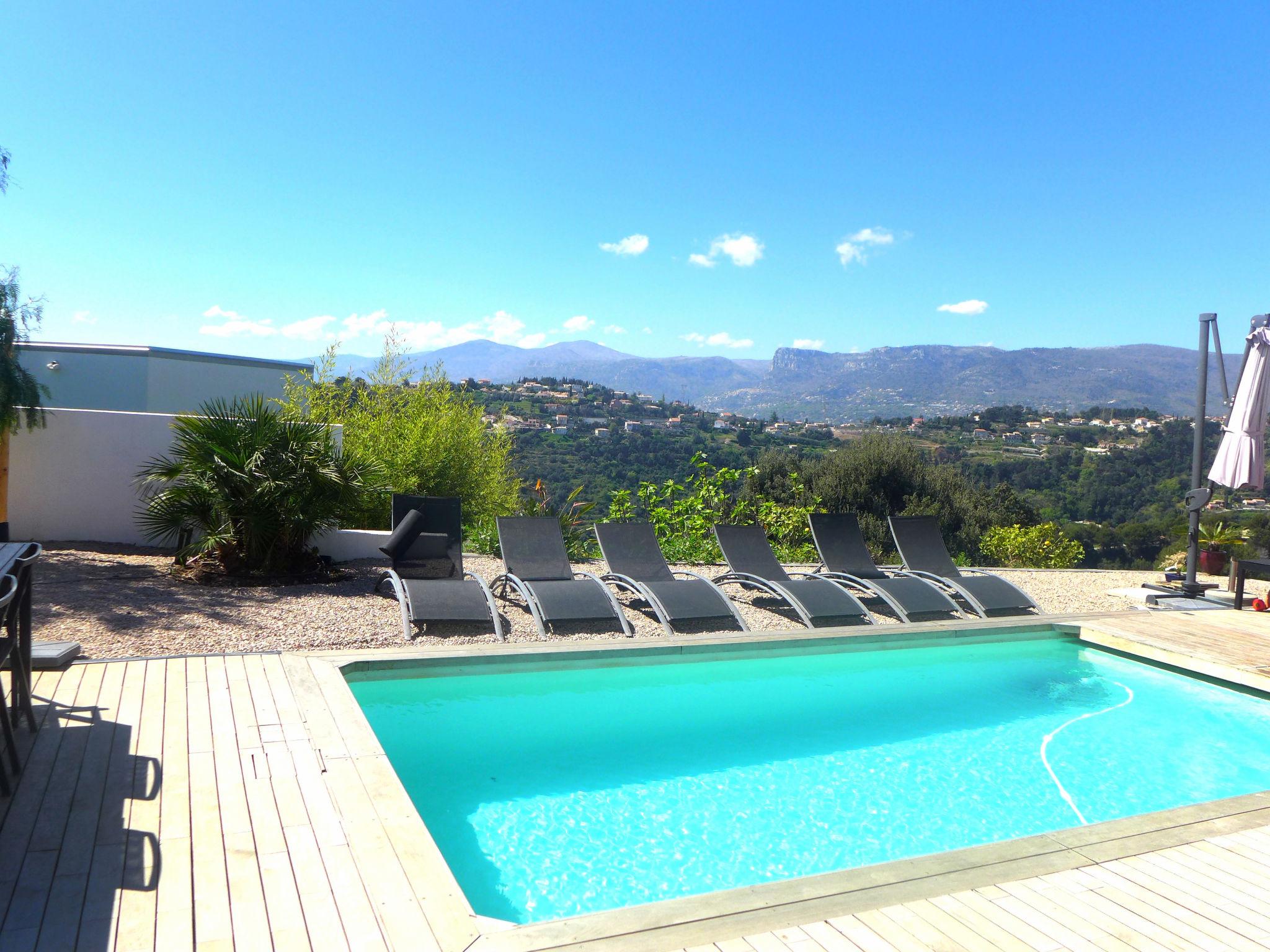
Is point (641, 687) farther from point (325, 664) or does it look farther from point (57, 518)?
point (57, 518)

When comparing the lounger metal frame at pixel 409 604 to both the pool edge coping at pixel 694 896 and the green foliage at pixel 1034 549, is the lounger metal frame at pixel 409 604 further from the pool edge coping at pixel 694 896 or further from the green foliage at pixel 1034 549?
the green foliage at pixel 1034 549

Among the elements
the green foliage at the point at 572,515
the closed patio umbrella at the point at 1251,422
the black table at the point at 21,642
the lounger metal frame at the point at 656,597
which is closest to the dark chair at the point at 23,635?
the black table at the point at 21,642

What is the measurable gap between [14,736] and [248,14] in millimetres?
11227

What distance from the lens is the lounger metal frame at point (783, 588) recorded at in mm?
6676

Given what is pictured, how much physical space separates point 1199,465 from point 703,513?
551 centimetres

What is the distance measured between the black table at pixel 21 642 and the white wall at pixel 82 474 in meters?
4.54

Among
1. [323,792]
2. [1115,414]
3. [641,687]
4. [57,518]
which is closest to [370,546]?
[57,518]

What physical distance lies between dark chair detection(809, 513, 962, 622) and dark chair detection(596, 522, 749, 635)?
148 centimetres

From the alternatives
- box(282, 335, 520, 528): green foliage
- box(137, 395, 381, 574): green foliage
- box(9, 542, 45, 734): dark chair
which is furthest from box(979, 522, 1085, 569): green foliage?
box(9, 542, 45, 734): dark chair

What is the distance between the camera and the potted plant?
9.93m

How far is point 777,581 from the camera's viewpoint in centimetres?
722

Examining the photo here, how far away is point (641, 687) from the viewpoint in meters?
5.45

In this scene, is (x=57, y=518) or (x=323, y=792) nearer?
(x=323, y=792)

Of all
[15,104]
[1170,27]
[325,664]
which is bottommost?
[325,664]
